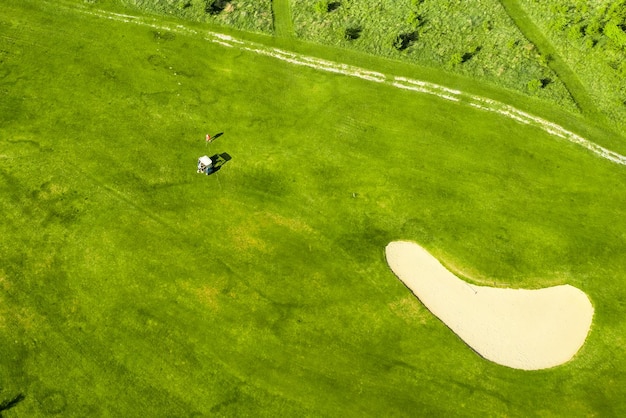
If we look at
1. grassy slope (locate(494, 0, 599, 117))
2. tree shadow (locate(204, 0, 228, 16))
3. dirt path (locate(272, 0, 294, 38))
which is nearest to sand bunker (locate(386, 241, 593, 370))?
grassy slope (locate(494, 0, 599, 117))

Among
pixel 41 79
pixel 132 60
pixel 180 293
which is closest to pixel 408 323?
pixel 180 293

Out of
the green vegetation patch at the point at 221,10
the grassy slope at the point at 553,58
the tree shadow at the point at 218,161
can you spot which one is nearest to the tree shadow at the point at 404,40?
the grassy slope at the point at 553,58

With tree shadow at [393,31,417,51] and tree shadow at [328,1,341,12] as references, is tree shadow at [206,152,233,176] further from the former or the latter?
tree shadow at [328,1,341,12]

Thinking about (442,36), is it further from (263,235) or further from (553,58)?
(263,235)

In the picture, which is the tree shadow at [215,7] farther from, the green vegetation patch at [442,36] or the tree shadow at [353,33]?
the tree shadow at [353,33]

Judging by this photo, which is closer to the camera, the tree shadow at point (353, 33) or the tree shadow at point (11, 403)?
the tree shadow at point (11, 403)

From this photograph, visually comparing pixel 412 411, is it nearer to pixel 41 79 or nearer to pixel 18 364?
pixel 18 364
